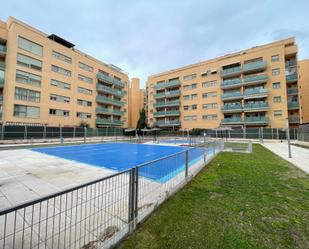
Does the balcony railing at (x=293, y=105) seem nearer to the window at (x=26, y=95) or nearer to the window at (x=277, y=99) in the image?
the window at (x=277, y=99)

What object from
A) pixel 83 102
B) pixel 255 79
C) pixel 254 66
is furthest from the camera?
pixel 83 102

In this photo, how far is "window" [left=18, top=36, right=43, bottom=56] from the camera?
25.7 m

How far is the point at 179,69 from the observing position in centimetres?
4491

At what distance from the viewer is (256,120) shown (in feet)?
103

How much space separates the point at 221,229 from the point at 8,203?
493 centimetres

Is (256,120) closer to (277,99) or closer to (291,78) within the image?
(277,99)

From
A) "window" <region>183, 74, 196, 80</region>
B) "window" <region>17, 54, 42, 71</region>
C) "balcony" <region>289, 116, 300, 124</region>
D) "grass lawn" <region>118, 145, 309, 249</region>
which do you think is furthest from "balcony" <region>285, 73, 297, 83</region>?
"window" <region>17, 54, 42, 71</region>

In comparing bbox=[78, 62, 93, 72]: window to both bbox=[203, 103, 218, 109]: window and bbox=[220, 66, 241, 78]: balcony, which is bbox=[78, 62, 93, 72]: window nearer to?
bbox=[203, 103, 218, 109]: window

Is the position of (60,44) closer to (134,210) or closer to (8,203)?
(8,203)

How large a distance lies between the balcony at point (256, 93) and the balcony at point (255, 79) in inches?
58.9

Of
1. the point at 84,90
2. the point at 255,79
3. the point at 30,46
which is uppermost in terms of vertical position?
the point at 30,46

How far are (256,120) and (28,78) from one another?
42065 mm

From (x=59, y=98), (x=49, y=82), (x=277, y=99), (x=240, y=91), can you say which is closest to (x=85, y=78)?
(x=59, y=98)

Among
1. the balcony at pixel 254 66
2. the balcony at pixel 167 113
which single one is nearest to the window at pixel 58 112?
the balcony at pixel 167 113
